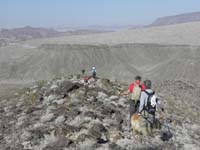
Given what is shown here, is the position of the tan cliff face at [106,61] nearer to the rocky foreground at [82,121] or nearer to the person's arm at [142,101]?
the rocky foreground at [82,121]

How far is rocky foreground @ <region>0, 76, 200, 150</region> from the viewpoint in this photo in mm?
17156

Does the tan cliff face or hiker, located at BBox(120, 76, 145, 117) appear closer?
hiker, located at BBox(120, 76, 145, 117)

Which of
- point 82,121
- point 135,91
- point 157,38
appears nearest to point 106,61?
point 157,38

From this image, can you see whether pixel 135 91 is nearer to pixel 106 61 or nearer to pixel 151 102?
pixel 151 102

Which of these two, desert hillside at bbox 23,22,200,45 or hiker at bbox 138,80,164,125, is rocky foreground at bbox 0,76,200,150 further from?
desert hillside at bbox 23,22,200,45

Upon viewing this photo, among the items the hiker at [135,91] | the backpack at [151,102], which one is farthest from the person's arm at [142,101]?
the hiker at [135,91]

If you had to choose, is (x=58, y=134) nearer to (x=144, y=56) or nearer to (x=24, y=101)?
(x=24, y=101)

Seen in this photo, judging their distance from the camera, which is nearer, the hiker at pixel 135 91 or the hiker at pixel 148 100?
the hiker at pixel 148 100

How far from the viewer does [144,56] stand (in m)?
94.5

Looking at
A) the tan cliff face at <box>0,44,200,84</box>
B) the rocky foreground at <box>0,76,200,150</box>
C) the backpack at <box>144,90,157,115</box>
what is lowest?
the tan cliff face at <box>0,44,200,84</box>

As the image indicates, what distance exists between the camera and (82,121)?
19.1 m

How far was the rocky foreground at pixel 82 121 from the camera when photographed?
56.3ft

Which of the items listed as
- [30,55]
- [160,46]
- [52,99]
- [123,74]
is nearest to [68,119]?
[52,99]

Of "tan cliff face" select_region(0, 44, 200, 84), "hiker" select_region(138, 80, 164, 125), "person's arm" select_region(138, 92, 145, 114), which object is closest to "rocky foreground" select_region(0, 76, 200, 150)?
"hiker" select_region(138, 80, 164, 125)
